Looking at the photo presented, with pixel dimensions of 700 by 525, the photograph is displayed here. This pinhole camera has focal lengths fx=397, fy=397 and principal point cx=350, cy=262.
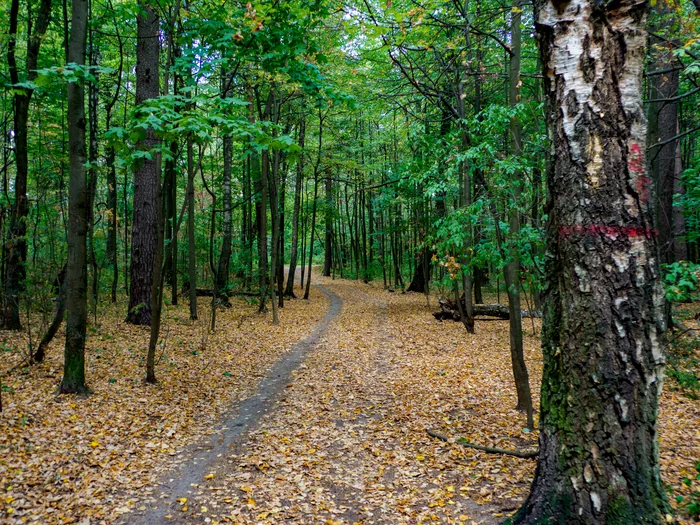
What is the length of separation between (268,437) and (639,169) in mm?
4628

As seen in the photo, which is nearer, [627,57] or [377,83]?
[627,57]

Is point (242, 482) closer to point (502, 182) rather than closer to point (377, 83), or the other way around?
point (502, 182)

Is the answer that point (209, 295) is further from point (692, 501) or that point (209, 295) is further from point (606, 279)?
point (606, 279)

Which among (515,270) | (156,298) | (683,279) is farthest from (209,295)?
(683,279)

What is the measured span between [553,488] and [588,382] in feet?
2.30

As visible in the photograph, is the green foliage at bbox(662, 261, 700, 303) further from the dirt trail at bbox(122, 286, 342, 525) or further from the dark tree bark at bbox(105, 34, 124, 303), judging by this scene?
the dark tree bark at bbox(105, 34, 124, 303)

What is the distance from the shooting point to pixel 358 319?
1396 cm

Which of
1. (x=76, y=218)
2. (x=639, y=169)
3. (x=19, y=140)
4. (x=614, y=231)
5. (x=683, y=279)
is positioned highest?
(x=19, y=140)

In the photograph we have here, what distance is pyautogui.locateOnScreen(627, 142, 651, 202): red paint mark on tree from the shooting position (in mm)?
2121

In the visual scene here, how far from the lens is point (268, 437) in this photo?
492cm

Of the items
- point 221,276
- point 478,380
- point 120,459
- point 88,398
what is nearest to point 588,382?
point 120,459

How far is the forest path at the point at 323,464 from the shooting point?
3.42 m

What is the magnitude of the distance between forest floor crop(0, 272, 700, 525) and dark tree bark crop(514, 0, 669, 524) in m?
1.35

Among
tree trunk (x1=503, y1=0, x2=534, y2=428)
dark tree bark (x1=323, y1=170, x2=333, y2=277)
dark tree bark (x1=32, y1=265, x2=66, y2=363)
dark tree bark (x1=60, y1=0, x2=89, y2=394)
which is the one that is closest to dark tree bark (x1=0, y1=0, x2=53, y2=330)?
dark tree bark (x1=32, y1=265, x2=66, y2=363)
